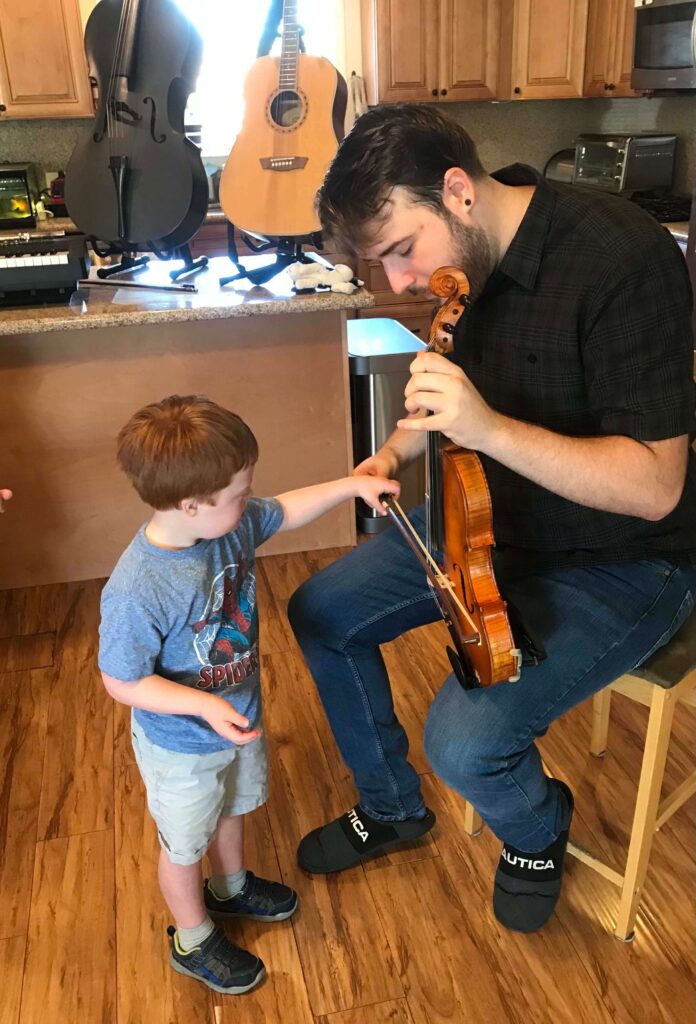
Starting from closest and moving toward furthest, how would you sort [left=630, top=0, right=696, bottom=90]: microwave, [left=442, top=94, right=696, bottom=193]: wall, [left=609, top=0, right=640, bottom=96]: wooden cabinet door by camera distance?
[left=630, top=0, right=696, bottom=90]: microwave < [left=609, top=0, right=640, bottom=96]: wooden cabinet door < [left=442, top=94, right=696, bottom=193]: wall

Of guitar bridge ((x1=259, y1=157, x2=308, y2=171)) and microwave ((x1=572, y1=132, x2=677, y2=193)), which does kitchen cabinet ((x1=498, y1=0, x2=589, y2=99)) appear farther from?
guitar bridge ((x1=259, y1=157, x2=308, y2=171))

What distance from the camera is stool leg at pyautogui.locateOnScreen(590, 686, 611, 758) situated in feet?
5.57

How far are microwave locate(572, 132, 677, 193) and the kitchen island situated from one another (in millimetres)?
1934

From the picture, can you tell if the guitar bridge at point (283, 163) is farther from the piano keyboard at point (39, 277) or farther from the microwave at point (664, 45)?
the microwave at point (664, 45)

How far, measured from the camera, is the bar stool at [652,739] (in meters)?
1.24

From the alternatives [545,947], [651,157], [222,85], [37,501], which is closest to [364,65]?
[222,85]

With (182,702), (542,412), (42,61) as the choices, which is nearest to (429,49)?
(42,61)

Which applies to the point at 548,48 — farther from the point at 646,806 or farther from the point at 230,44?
the point at 646,806

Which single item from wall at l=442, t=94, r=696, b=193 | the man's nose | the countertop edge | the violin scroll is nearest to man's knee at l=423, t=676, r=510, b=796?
the violin scroll

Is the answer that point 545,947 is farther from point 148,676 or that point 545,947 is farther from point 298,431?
point 298,431

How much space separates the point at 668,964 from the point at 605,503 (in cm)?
76

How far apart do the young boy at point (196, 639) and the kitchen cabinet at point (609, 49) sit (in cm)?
350

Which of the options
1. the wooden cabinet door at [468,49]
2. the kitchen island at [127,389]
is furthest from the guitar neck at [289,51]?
the wooden cabinet door at [468,49]

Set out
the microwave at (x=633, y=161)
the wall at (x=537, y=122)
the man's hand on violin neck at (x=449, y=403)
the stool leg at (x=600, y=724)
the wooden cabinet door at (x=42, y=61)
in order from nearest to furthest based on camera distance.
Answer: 1. the man's hand on violin neck at (x=449, y=403)
2. the stool leg at (x=600, y=724)
3. the wooden cabinet door at (x=42, y=61)
4. the microwave at (x=633, y=161)
5. the wall at (x=537, y=122)
